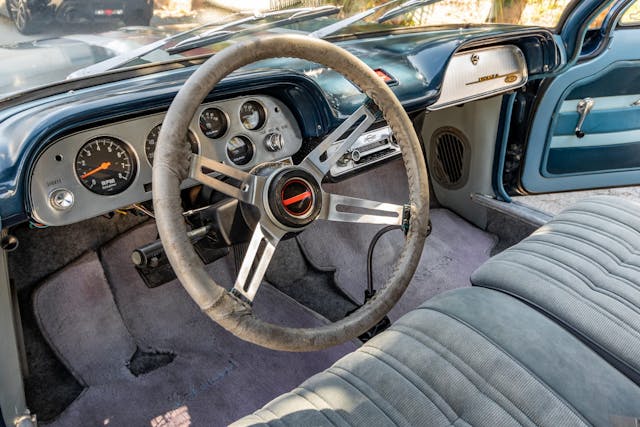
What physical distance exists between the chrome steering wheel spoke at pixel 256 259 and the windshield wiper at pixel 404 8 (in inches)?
50.6

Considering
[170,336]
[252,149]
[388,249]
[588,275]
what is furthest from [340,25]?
[170,336]

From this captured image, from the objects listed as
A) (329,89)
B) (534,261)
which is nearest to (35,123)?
(329,89)

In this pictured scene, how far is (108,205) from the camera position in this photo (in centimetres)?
149

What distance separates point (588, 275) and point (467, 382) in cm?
60

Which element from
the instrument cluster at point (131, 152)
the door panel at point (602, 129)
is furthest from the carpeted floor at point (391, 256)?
the instrument cluster at point (131, 152)

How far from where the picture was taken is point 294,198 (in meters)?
1.32

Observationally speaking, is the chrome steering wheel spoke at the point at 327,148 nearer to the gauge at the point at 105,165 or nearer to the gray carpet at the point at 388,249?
the gauge at the point at 105,165

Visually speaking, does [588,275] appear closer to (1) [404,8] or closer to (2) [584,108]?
(1) [404,8]

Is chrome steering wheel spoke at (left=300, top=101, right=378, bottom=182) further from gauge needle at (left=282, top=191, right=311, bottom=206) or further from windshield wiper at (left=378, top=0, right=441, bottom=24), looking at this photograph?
windshield wiper at (left=378, top=0, right=441, bottom=24)

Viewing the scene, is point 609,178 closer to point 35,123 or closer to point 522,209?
point 522,209

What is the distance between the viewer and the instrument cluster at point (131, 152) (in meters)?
1.38

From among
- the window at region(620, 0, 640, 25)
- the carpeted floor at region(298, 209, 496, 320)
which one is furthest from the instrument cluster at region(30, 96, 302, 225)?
the window at region(620, 0, 640, 25)

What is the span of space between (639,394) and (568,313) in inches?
10.5

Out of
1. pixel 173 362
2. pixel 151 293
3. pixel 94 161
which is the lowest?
pixel 173 362
